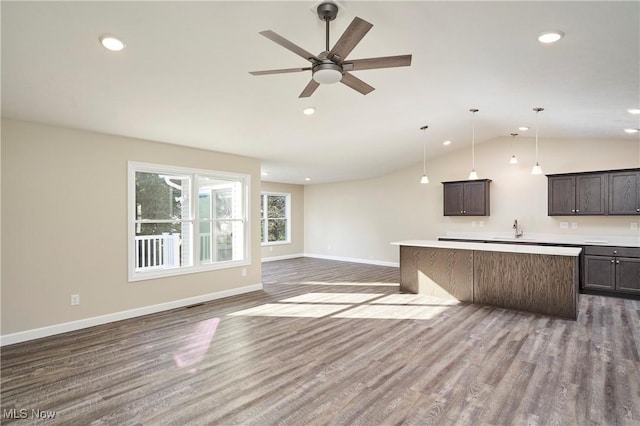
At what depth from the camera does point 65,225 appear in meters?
3.92

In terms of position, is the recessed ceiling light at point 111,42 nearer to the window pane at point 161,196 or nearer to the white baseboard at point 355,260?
the window pane at point 161,196

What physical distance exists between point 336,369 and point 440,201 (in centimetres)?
573

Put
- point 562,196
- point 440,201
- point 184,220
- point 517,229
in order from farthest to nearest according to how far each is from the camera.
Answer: point 440,201, point 517,229, point 562,196, point 184,220

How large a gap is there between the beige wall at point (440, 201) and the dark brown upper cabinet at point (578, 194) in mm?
227

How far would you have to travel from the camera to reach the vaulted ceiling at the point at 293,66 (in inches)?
87.1

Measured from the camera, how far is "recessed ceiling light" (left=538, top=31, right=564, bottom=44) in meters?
2.38

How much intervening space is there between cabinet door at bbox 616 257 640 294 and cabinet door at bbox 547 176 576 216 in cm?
106

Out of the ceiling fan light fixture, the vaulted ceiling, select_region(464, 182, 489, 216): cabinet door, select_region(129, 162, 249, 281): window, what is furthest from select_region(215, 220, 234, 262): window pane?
select_region(464, 182, 489, 216): cabinet door

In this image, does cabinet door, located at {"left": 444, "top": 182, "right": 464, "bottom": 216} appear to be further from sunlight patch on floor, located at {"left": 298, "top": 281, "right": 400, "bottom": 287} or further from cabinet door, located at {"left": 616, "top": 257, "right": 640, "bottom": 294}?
cabinet door, located at {"left": 616, "top": 257, "right": 640, "bottom": 294}

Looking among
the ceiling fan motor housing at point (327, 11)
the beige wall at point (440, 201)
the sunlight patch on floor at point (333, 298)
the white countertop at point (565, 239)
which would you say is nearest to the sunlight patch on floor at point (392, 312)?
the sunlight patch on floor at point (333, 298)

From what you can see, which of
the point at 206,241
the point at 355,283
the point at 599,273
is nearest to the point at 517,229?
the point at 599,273

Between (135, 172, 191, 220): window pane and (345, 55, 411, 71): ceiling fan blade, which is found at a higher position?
(345, 55, 411, 71): ceiling fan blade

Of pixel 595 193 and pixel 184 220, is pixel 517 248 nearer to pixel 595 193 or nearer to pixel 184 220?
pixel 595 193

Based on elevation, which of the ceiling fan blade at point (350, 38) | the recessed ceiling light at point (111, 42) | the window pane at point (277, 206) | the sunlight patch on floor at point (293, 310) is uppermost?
the recessed ceiling light at point (111, 42)
